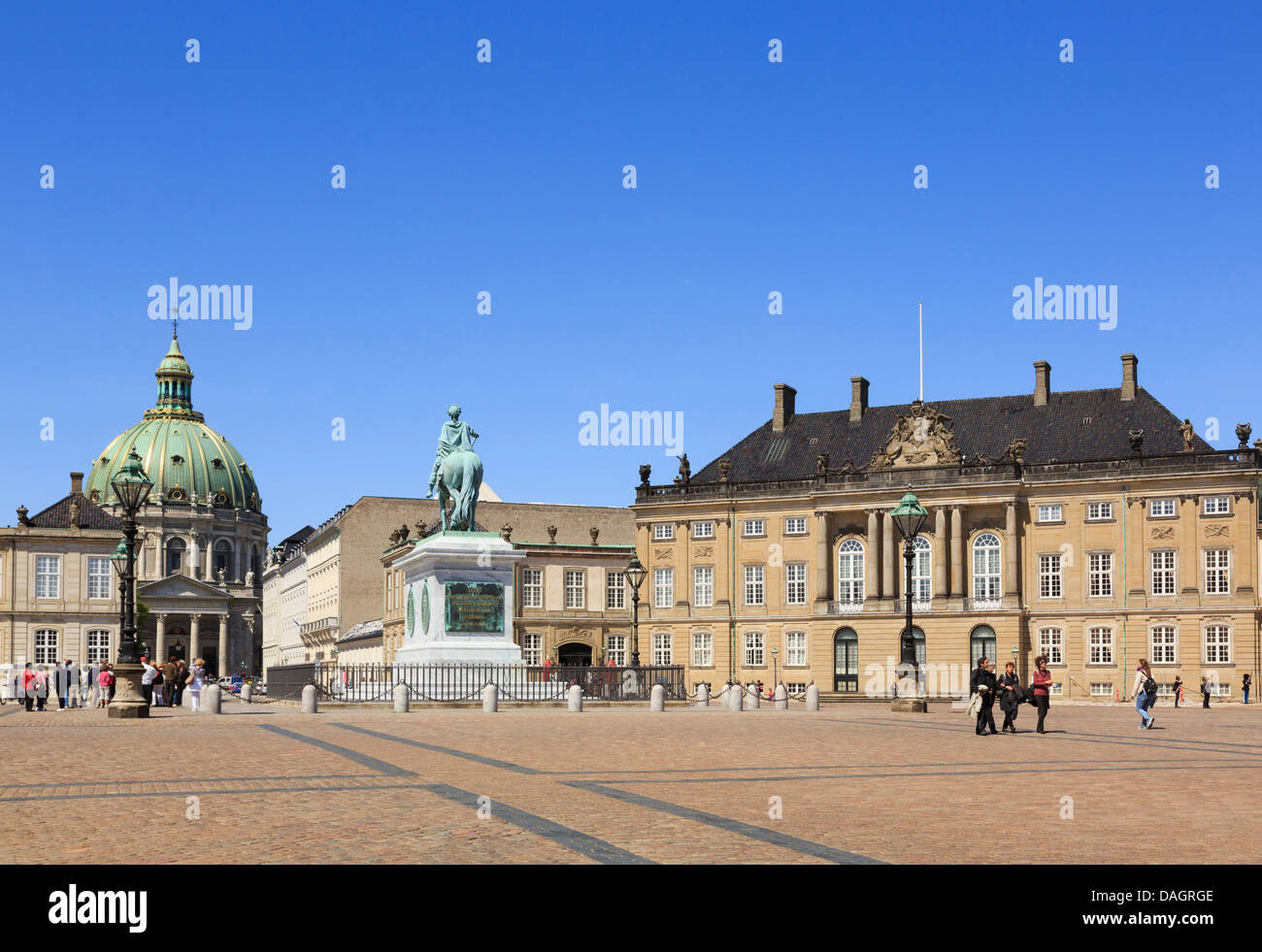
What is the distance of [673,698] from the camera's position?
45.1 metres

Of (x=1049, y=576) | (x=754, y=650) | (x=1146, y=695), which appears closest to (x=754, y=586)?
(x=754, y=650)

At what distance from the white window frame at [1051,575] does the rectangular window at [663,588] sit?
21657 mm

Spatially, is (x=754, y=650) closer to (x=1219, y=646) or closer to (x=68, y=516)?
(x=1219, y=646)

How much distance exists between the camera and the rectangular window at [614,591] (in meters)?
94.6

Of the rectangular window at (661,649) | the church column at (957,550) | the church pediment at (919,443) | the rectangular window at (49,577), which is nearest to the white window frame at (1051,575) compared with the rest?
the church column at (957,550)

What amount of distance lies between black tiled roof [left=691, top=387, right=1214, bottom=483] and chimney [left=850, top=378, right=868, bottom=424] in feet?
1.30

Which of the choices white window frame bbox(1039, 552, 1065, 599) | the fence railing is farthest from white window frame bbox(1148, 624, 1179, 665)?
the fence railing

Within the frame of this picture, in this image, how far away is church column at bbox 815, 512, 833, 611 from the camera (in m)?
80.9

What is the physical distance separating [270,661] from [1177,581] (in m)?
123

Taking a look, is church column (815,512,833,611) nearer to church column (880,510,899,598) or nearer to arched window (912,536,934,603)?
church column (880,510,899,598)

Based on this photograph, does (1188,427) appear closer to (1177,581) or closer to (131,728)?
(1177,581)

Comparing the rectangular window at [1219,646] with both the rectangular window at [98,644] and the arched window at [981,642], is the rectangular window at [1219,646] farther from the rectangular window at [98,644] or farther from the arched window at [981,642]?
the rectangular window at [98,644]

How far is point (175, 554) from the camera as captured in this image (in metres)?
189
